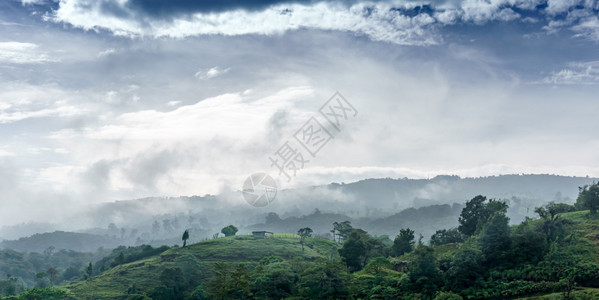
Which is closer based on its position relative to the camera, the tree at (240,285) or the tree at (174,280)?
the tree at (240,285)

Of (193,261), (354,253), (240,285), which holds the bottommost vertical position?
(240,285)

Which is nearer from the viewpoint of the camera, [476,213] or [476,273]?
[476,273]

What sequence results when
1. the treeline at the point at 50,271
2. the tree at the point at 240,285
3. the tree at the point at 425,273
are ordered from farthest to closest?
1. the treeline at the point at 50,271
2. the tree at the point at 240,285
3. the tree at the point at 425,273

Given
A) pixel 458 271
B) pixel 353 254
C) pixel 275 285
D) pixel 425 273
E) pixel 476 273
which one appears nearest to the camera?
pixel 476 273

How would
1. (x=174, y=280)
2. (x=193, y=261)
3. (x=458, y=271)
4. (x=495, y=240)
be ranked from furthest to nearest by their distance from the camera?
(x=193, y=261) < (x=174, y=280) < (x=495, y=240) < (x=458, y=271)

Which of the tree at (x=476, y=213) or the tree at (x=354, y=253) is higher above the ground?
the tree at (x=476, y=213)

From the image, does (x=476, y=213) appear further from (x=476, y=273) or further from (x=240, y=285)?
(x=240, y=285)

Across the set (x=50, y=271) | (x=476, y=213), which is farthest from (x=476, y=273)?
(x=50, y=271)

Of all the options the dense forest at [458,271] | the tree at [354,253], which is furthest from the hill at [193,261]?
the tree at [354,253]

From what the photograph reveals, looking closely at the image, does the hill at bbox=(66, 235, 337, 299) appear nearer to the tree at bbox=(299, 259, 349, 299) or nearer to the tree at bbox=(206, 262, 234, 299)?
the tree at bbox=(206, 262, 234, 299)

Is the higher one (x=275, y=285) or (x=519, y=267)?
(x=519, y=267)

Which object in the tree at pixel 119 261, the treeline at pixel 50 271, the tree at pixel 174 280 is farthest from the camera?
the tree at pixel 119 261

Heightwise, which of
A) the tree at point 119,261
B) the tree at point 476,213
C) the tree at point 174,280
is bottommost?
→ the tree at point 174,280

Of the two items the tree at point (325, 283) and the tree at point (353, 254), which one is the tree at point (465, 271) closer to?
the tree at point (325, 283)
